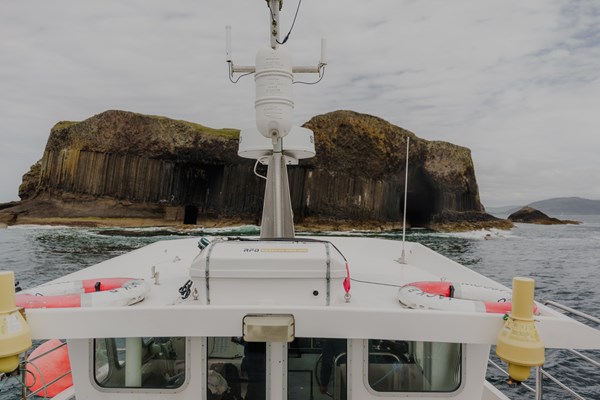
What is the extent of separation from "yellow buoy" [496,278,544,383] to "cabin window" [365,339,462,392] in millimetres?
651

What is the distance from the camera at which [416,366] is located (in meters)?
3.64

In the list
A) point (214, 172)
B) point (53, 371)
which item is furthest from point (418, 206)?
point (53, 371)

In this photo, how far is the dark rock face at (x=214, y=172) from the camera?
6088cm

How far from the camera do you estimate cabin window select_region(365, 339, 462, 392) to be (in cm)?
357

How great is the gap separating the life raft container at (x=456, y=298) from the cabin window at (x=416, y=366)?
344mm

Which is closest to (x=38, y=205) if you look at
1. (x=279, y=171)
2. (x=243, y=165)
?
(x=243, y=165)

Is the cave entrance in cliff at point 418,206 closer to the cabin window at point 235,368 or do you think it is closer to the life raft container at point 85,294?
the life raft container at point 85,294

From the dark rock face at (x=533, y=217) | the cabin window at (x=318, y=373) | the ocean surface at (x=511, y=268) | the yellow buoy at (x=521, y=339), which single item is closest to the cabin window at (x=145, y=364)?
the cabin window at (x=318, y=373)

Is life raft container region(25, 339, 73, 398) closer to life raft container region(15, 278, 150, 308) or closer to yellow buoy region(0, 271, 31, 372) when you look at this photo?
life raft container region(15, 278, 150, 308)

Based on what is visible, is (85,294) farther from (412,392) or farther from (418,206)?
(418,206)

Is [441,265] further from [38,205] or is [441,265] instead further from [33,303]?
[38,205]

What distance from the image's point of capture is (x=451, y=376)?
3613mm

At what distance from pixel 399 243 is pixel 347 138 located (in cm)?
5714

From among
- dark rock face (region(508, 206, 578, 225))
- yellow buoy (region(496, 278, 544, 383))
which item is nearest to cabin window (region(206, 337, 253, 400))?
yellow buoy (region(496, 278, 544, 383))
